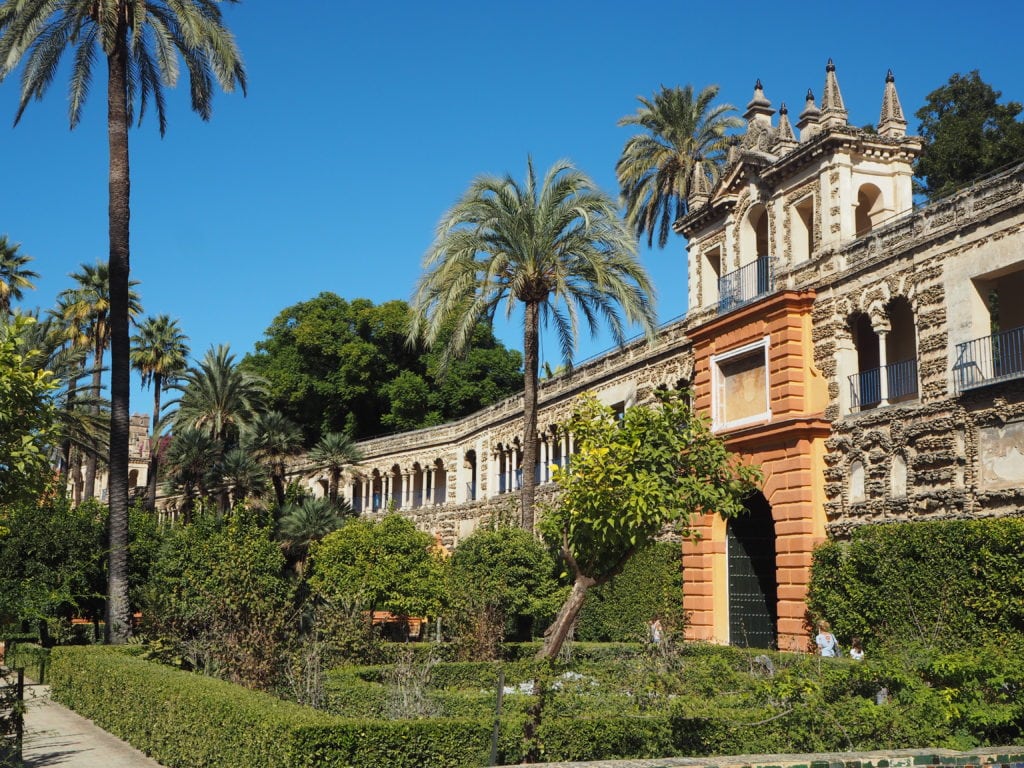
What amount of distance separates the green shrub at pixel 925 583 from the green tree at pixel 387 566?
11153 mm

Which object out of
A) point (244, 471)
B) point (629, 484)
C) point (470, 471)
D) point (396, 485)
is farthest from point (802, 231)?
point (396, 485)

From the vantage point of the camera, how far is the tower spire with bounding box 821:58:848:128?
23.2m

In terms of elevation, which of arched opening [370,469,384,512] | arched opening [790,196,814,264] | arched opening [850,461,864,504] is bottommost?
arched opening [850,461,864,504]

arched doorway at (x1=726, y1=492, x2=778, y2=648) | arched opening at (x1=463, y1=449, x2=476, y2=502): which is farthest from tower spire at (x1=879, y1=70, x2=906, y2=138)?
arched opening at (x1=463, y1=449, x2=476, y2=502)

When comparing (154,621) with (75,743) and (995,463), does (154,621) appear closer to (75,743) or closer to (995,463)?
(75,743)

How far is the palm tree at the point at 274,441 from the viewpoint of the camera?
42906 mm

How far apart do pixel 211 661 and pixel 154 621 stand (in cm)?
329

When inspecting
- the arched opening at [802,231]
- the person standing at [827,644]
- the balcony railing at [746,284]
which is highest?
the arched opening at [802,231]

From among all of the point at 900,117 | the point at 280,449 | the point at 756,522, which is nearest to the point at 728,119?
the point at 900,117

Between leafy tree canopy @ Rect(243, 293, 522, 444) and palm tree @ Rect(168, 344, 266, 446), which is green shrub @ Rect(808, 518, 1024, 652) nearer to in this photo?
palm tree @ Rect(168, 344, 266, 446)

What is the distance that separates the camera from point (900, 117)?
24062 millimetres

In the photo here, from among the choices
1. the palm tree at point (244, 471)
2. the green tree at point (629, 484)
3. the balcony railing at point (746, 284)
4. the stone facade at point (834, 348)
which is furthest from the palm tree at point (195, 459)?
the green tree at point (629, 484)

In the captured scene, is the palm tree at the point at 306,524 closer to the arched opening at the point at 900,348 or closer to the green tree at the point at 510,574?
the green tree at the point at 510,574

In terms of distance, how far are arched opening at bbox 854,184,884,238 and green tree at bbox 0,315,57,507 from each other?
55.4ft
